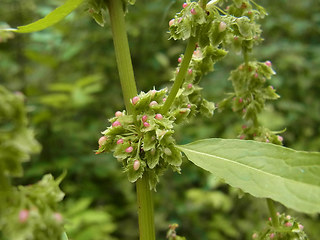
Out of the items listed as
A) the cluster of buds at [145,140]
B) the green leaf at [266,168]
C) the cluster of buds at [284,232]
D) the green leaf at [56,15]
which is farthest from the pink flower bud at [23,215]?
the cluster of buds at [284,232]

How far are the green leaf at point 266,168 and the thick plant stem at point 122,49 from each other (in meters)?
0.26

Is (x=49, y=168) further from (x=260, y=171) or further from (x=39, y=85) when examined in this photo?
(x=260, y=171)

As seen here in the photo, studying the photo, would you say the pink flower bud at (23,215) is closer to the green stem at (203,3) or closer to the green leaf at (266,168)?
the green leaf at (266,168)

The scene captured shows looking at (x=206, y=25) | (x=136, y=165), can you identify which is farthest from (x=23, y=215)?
(x=206, y=25)

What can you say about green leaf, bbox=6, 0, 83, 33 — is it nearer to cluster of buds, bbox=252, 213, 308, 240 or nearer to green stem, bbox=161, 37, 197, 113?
green stem, bbox=161, 37, 197, 113

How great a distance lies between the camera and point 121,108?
5.63m

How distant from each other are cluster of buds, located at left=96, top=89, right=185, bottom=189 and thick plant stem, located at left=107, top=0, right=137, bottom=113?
0.04 m

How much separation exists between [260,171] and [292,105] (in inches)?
→ 177

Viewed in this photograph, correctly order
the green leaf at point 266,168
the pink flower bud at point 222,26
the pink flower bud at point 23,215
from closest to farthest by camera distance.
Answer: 1. the pink flower bud at point 23,215
2. the green leaf at point 266,168
3. the pink flower bud at point 222,26

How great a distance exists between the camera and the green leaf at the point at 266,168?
973mm

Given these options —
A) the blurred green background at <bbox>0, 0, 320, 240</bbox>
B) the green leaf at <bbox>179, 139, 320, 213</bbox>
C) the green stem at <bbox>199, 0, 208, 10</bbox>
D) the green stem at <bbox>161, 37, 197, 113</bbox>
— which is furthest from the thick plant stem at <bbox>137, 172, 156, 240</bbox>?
the blurred green background at <bbox>0, 0, 320, 240</bbox>

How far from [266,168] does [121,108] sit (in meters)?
4.64

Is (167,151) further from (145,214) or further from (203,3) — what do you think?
(203,3)

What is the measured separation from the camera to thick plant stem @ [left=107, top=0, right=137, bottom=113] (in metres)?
1.25
